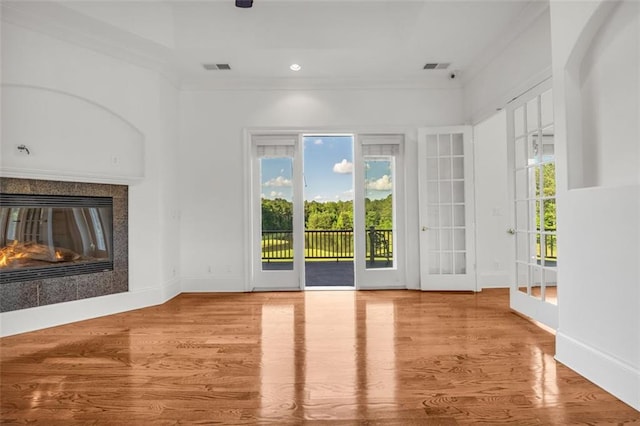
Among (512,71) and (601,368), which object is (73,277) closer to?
(601,368)

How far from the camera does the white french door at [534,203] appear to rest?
3.18 metres

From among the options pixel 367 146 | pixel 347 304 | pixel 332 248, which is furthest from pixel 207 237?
pixel 332 248

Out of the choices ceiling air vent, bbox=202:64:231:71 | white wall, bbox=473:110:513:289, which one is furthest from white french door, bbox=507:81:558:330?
ceiling air vent, bbox=202:64:231:71

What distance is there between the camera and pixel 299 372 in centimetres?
225

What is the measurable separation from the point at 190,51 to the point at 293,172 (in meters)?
1.98

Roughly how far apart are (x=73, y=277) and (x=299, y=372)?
2.87 metres

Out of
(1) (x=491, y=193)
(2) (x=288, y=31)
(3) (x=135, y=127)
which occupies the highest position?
(2) (x=288, y=31)

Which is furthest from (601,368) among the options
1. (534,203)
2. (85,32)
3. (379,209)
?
(85,32)

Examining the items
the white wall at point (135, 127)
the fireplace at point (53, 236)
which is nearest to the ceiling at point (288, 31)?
the white wall at point (135, 127)

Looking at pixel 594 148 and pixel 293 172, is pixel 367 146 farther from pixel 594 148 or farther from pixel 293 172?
pixel 594 148

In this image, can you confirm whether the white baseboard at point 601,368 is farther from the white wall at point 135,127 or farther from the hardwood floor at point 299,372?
the white wall at point 135,127

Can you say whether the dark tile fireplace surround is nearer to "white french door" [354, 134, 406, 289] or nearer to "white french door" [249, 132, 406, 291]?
"white french door" [249, 132, 406, 291]

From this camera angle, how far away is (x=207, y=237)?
475cm

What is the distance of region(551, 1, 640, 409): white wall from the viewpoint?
6.15ft
